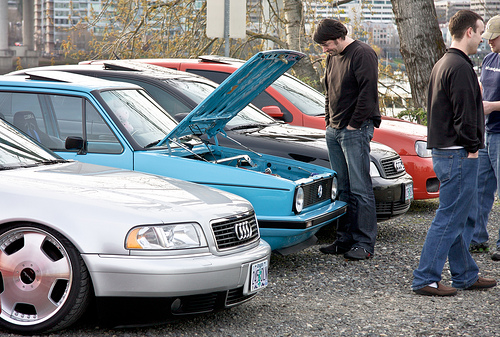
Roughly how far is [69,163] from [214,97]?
4.15 feet

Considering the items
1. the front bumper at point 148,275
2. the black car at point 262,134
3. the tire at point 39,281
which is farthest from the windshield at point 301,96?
the tire at point 39,281

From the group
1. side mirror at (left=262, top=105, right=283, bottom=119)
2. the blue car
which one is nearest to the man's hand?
the blue car

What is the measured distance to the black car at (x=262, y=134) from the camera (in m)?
6.27

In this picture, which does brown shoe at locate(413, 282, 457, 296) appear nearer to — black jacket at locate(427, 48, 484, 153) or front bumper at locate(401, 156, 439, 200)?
black jacket at locate(427, 48, 484, 153)

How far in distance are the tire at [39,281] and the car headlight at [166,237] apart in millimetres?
319

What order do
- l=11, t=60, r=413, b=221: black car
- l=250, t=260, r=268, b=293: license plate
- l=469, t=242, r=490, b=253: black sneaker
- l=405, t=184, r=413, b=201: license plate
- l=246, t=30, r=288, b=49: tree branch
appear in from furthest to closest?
l=246, t=30, r=288, b=49: tree branch, l=405, t=184, r=413, b=201: license plate, l=11, t=60, r=413, b=221: black car, l=469, t=242, r=490, b=253: black sneaker, l=250, t=260, r=268, b=293: license plate

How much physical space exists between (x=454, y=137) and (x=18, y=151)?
9.55 ft

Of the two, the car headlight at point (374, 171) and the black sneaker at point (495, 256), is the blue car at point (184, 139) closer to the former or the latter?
the car headlight at point (374, 171)

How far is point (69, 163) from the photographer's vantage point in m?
4.56

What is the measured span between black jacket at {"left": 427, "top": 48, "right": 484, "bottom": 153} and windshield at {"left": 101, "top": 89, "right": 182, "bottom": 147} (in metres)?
2.29

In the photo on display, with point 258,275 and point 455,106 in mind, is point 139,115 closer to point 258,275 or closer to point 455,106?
point 258,275

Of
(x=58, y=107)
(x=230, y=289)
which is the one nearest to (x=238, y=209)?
(x=230, y=289)

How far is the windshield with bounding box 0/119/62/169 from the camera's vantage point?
4.20m

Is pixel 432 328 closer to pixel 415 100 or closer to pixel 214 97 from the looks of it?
pixel 214 97
